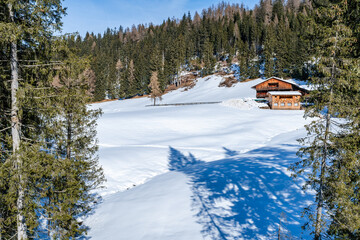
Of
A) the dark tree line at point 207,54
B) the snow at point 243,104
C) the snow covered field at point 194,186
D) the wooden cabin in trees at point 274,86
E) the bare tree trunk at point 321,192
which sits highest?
the dark tree line at point 207,54

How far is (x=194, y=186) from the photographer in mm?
15492

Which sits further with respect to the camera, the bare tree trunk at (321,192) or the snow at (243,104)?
the snow at (243,104)

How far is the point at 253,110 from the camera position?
159ft

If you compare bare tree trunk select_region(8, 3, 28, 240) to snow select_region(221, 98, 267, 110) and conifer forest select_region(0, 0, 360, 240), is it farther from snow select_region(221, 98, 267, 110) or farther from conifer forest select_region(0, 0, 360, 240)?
snow select_region(221, 98, 267, 110)

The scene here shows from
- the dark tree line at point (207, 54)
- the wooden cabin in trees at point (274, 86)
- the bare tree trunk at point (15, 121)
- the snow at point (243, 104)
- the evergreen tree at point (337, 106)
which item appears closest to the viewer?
the bare tree trunk at point (15, 121)

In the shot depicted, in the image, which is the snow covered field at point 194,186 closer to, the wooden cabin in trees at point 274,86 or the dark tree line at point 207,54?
the wooden cabin in trees at point 274,86

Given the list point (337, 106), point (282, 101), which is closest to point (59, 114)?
point (337, 106)

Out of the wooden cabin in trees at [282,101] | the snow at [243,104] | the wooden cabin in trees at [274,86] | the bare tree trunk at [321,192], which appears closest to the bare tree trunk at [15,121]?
the bare tree trunk at [321,192]

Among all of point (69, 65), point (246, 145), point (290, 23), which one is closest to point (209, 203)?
point (69, 65)

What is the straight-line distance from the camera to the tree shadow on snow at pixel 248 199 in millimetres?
10562

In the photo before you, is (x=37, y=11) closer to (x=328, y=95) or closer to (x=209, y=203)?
(x=328, y=95)

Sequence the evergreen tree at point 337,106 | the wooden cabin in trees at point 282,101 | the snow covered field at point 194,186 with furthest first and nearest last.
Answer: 1. the wooden cabin in trees at point 282,101
2. the snow covered field at point 194,186
3. the evergreen tree at point 337,106

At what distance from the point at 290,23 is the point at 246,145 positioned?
94.4m

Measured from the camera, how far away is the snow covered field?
11133mm
